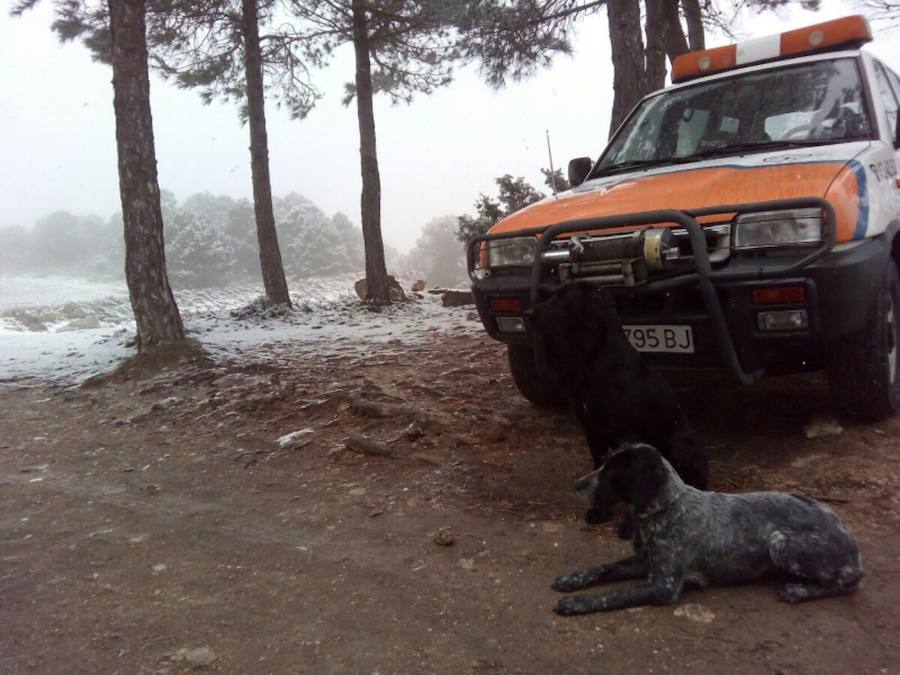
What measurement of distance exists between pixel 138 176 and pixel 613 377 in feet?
20.1

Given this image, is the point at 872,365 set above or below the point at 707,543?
above

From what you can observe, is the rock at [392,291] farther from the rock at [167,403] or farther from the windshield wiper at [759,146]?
the windshield wiper at [759,146]

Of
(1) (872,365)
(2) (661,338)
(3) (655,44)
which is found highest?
(3) (655,44)

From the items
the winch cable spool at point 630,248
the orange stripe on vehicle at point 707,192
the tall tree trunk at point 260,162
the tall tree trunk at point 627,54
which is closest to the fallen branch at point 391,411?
the orange stripe on vehicle at point 707,192

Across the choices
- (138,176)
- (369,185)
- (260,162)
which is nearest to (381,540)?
(138,176)

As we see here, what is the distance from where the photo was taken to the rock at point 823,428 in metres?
3.24

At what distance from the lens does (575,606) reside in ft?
6.59

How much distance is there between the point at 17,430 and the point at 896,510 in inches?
234

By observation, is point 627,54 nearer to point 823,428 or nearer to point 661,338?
point 823,428

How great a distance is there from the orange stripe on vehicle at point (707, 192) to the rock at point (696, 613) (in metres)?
1.59

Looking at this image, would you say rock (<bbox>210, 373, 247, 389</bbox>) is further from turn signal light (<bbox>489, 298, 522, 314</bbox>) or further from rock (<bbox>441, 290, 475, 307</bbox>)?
rock (<bbox>441, 290, 475, 307</bbox>)

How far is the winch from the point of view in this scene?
2.60 meters

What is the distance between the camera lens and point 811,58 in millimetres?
3797

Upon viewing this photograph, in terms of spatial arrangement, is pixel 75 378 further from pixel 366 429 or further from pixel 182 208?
pixel 182 208
